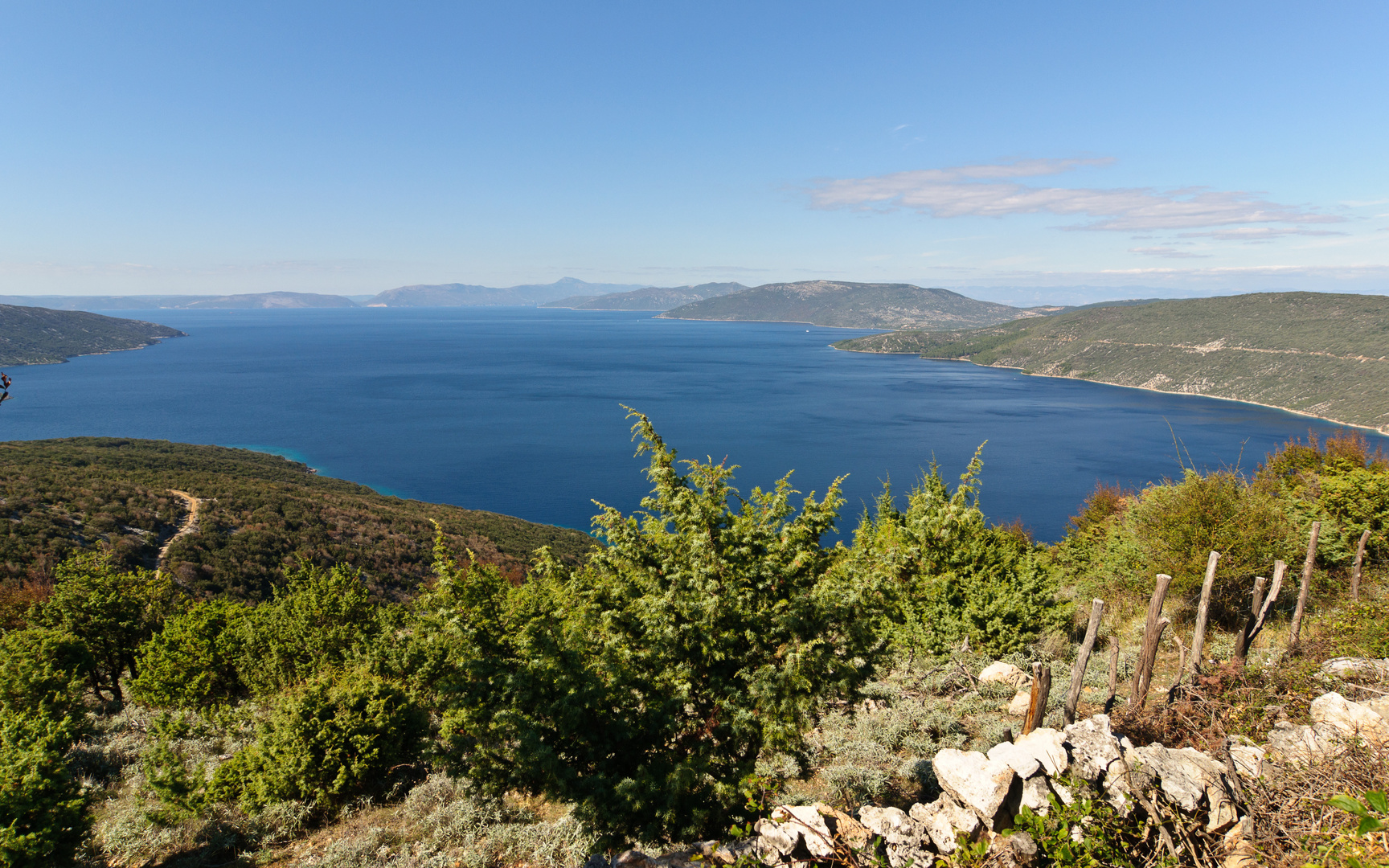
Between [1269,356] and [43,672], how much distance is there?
210389 millimetres

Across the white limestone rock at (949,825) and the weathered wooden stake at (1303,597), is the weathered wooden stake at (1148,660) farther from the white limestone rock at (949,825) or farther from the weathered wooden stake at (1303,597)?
the white limestone rock at (949,825)

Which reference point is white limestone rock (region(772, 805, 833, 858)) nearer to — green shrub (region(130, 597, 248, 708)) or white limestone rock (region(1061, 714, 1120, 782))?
white limestone rock (region(1061, 714, 1120, 782))

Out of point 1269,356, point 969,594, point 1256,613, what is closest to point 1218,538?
point 969,594

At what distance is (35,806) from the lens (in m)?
6.54

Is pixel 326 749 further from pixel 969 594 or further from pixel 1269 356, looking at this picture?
pixel 1269 356

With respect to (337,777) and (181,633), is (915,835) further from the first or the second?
(181,633)

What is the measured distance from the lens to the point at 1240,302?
196 metres

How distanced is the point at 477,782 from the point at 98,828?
5717mm

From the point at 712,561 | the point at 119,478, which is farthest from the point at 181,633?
the point at 119,478

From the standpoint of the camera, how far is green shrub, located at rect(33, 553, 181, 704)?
14969 millimetres

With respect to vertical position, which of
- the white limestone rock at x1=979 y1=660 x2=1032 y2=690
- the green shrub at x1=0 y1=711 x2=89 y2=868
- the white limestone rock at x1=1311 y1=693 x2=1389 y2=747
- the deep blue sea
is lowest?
the deep blue sea

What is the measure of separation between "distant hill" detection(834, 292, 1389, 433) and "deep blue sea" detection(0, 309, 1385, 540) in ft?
31.7

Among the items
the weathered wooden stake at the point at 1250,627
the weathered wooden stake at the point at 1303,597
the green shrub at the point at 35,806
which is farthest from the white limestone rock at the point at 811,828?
the weathered wooden stake at the point at 1303,597

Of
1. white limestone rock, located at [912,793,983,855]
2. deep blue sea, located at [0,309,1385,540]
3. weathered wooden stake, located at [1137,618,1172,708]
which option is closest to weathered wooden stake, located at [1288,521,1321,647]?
weathered wooden stake, located at [1137,618,1172,708]
